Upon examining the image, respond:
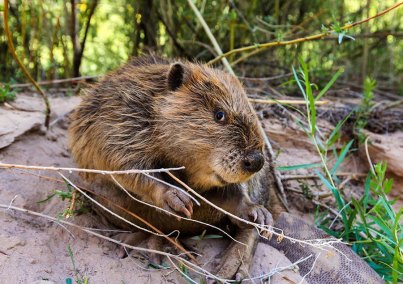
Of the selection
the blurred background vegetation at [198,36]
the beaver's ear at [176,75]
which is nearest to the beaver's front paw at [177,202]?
the beaver's ear at [176,75]

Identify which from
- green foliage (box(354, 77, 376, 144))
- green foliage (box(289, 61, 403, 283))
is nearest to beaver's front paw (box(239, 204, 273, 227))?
green foliage (box(289, 61, 403, 283))

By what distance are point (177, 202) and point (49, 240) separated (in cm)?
80

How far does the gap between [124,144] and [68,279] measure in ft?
2.62

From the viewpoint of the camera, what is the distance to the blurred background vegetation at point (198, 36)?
4.78m

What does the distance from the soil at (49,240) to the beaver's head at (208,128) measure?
21.8 inches

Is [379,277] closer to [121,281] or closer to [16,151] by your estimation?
[121,281]

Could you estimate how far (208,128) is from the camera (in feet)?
→ 8.11

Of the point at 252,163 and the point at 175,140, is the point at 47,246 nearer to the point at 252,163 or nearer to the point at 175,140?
the point at 175,140

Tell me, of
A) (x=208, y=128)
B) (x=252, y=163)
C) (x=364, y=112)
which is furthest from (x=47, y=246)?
(x=364, y=112)

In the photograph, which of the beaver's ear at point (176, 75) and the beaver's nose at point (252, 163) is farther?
the beaver's ear at point (176, 75)

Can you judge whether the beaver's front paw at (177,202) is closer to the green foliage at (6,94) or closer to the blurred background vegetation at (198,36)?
the green foliage at (6,94)

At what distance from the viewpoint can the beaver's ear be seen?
8.70 feet

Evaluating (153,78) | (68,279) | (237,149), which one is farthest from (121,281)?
(153,78)

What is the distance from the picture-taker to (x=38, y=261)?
2.42m
